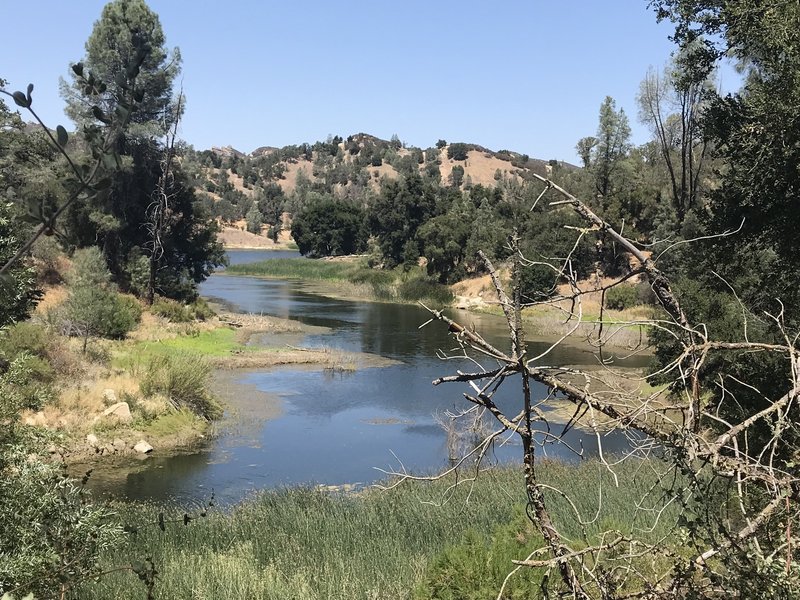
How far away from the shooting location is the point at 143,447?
1673cm

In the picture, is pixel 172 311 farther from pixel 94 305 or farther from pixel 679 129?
pixel 679 129

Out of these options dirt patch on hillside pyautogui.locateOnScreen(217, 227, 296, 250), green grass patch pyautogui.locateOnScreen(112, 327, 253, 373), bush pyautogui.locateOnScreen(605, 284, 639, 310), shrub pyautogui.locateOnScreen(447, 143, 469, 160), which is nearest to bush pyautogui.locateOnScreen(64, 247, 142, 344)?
green grass patch pyautogui.locateOnScreen(112, 327, 253, 373)

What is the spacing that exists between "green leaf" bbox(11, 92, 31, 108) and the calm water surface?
304 inches

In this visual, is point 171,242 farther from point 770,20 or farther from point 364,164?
point 364,164

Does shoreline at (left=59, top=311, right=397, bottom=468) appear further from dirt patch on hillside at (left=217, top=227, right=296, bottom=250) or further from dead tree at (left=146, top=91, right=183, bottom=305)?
dirt patch on hillside at (left=217, top=227, right=296, bottom=250)

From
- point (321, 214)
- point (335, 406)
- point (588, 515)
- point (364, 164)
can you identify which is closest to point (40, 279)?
point (335, 406)

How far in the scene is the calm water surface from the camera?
15.2 m

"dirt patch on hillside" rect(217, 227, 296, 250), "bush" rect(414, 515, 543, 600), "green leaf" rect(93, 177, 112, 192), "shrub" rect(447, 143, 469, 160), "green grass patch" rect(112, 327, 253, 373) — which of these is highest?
"shrub" rect(447, 143, 469, 160)

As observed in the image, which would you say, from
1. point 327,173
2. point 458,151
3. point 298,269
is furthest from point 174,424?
point 458,151

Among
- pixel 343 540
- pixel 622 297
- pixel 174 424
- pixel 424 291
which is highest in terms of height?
pixel 622 297

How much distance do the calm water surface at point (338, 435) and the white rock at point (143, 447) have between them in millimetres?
336

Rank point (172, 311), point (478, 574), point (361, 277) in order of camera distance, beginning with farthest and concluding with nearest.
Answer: point (361, 277) → point (172, 311) → point (478, 574)

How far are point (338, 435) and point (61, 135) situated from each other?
57.9 ft

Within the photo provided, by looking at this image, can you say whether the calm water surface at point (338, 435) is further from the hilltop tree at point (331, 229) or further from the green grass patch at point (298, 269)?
the hilltop tree at point (331, 229)
